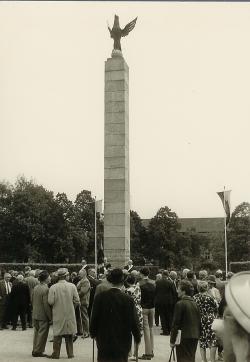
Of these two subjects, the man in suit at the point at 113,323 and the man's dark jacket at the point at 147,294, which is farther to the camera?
the man's dark jacket at the point at 147,294

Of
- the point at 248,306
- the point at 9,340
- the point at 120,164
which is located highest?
the point at 120,164

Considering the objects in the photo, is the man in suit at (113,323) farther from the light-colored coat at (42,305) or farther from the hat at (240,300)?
the light-colored coat at (42,305)

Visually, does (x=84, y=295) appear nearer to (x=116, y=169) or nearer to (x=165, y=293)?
(x=165, y=293)

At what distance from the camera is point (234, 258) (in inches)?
2501

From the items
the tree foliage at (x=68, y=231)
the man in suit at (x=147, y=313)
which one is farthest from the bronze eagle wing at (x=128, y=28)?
the tree foliage at (x=68, y=231)

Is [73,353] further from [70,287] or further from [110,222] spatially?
[110,222]

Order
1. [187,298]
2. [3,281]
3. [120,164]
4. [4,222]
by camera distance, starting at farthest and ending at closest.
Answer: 1. [4,222]
2. [120,164]
3. [3,281]
4. [187,298]

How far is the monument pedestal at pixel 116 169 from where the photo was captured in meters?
24.7

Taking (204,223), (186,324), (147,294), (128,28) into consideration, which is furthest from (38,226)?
(204,223)

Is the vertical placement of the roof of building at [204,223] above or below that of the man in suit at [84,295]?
above

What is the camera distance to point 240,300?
1.76m

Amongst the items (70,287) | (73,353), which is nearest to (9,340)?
(73,353)

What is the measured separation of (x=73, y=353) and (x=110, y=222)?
1338 centimetres

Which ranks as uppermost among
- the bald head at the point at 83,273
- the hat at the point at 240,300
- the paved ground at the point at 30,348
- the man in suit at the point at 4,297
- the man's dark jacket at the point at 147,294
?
the hat at the point at 240,300
